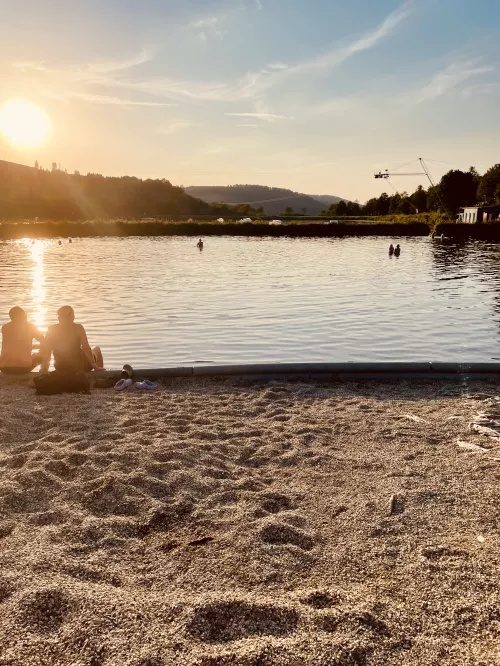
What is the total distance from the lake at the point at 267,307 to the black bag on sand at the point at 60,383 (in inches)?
118

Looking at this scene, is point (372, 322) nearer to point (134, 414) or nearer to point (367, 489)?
point (134, 414)

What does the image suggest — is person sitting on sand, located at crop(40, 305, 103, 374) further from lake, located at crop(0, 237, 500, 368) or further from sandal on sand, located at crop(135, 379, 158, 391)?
lake, located at crop(0, 237, 500, 368)

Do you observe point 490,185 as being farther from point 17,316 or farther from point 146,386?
point 17,316

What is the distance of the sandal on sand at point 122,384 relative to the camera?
8734 mm

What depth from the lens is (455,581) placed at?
394 centimetres

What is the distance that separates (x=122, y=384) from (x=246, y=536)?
4.73m

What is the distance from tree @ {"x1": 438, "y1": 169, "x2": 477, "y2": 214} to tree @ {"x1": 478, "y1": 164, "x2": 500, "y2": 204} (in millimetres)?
3442

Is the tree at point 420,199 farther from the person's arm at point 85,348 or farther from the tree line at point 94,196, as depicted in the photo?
the person's arm at point 85,348

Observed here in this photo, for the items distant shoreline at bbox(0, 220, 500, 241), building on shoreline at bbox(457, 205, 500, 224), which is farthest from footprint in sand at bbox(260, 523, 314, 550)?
building on shoreline at bbox(457, 205, 500, 224)

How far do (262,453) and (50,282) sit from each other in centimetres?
2314

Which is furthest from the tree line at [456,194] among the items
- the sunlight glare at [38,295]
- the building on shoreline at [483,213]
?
the sunlight glare at [38,295]

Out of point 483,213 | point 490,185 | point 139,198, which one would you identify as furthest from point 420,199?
point 139,198

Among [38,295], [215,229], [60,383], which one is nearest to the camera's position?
[60,383]

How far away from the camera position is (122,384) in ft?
28.8
